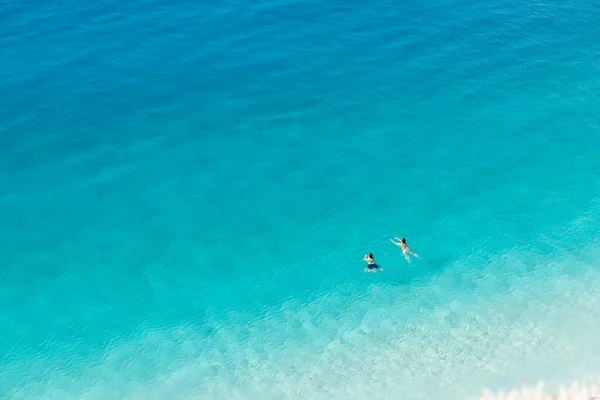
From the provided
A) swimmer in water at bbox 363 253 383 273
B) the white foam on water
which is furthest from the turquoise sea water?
swimmer in water at bbox 363 253 383 273

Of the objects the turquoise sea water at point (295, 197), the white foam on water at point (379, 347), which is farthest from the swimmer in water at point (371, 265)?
the white foam on water at point (379, 347)

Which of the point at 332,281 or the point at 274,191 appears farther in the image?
the point at 274,191

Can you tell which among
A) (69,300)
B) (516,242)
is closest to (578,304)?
(516,242)

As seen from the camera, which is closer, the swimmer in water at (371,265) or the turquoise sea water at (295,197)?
the turquoise sea water at (295,197)

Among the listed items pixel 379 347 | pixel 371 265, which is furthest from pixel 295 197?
pixel 379 347

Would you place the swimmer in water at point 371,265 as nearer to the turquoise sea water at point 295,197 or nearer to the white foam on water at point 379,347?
the turquoise sea water at point 295,197

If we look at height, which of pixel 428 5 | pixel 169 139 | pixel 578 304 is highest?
pixel 428 5

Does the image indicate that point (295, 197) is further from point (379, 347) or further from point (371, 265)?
point (379, 347)

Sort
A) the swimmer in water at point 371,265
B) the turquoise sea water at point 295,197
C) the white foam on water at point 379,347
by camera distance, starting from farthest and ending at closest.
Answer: the swimmer in water at point 371,265 < the turquoise sea water at point 295,197 < the white foam on water at point 379,347

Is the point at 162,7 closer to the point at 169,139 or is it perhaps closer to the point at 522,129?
the point at 169,139
